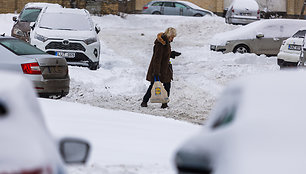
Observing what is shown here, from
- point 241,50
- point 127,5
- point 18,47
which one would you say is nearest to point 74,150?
point 18,47

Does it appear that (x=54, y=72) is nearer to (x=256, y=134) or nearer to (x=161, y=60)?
(x=161, y=60)

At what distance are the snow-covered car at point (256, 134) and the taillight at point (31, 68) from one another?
852cm

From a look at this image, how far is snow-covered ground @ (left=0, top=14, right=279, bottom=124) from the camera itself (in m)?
13.9

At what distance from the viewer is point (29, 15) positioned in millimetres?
23141

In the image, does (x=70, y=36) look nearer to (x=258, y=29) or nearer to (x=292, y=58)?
(x=292, y=58)

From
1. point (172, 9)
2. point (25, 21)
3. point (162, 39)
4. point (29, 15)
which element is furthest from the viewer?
point (172, 9)

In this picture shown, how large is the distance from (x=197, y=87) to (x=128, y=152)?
30.6ft

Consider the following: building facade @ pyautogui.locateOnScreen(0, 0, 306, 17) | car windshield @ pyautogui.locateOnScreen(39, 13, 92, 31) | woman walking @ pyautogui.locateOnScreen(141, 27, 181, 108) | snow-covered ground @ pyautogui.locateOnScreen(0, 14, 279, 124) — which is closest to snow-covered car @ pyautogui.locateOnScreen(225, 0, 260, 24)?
snow-covered ground @ pyautogui.locateOnScreen(0, 14, 279, 124)

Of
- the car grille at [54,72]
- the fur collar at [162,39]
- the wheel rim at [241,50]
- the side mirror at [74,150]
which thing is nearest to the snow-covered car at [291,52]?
the wheel rim at [241,50]

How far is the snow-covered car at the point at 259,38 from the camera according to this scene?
22594 millimetres

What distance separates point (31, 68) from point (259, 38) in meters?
12.2

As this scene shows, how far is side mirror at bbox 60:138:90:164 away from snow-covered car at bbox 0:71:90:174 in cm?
36

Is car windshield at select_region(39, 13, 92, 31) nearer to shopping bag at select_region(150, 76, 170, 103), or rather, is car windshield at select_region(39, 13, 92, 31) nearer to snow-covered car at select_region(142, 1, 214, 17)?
shopping bag at select_region(150, 76, 170, 103)

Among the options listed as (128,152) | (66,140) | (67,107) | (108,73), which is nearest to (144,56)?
(108,73)
